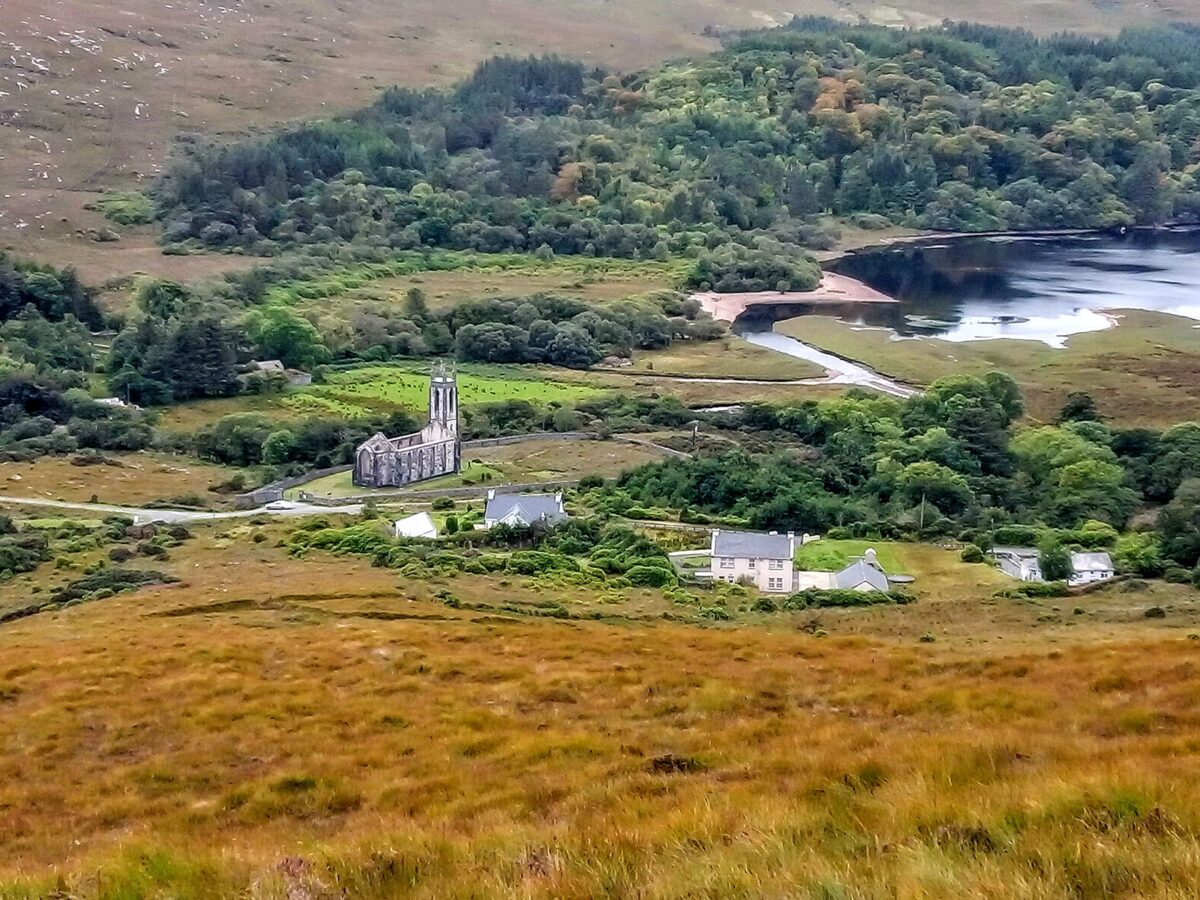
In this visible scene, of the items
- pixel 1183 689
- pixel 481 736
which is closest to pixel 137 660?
pixel 481 736

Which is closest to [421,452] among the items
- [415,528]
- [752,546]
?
[415,528]

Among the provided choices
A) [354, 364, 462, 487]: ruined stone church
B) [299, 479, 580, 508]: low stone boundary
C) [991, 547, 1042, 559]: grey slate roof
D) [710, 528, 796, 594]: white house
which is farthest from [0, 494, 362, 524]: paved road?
[991, 547, 1042, 559]: grey slate roof

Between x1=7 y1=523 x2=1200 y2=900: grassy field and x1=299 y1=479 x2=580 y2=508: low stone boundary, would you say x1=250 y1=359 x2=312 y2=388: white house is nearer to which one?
x1=299 y1=479 x2=580 y2=508: low stone boundary

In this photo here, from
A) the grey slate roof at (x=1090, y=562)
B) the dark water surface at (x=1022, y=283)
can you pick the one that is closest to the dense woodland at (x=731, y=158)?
the dark water surface at (x=1022, y=283)

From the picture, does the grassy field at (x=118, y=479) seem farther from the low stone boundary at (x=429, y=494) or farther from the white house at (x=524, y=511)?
the white house at (x=524, y=511)

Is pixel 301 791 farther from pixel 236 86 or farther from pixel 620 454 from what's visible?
pixel 236 86
